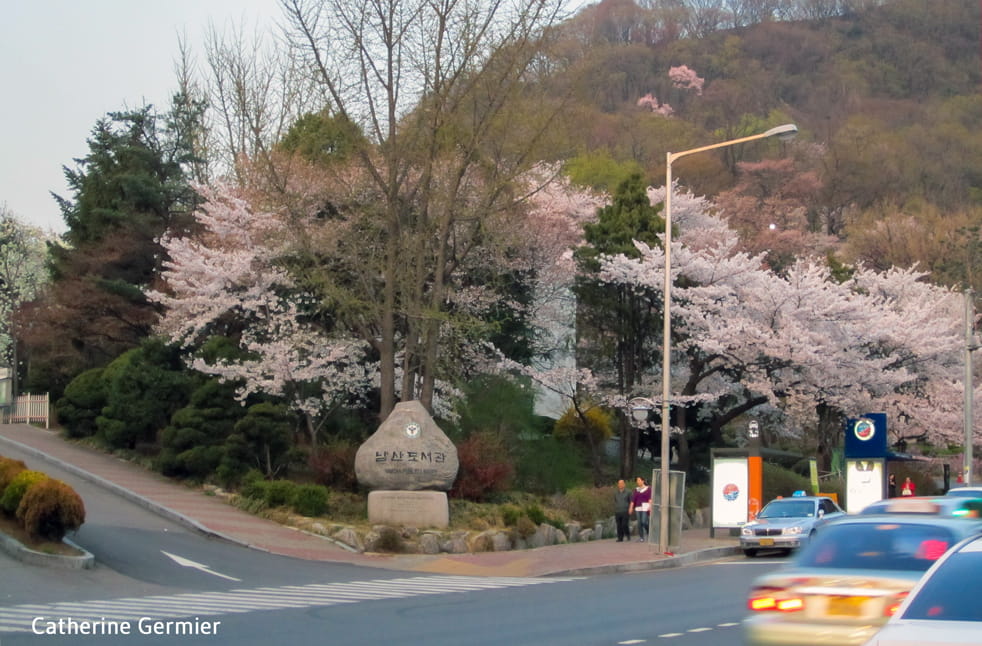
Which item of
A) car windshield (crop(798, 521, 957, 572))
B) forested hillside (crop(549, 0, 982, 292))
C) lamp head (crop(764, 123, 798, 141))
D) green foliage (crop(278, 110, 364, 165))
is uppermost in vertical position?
forested hillside (crop(549, 0, 982, 292))

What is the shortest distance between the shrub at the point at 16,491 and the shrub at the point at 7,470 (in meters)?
0.46

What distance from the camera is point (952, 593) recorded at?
6281 mm

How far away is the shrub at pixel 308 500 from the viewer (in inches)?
993

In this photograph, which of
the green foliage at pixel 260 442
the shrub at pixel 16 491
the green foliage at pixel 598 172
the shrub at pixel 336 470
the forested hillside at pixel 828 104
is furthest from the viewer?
the forested hillside at pixel 828 104

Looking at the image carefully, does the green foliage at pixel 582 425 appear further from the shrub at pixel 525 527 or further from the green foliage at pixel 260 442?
the shrub at pixel 525 527

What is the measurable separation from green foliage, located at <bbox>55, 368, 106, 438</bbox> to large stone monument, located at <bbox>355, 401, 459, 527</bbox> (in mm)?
12605

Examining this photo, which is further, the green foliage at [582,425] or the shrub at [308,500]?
the green foliage at [582,425]

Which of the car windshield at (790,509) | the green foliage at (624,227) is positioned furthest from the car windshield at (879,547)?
the green foliage at (624,227)

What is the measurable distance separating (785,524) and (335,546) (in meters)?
10.3

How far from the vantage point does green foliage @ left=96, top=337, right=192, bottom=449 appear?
30.8 m

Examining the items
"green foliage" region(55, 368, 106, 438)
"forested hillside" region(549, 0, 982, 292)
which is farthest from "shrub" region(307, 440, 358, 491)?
"green foliage" region(55, 368, 106, 438)

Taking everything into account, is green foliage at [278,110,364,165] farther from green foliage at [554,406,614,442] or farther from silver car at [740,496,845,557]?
silver car at [740,496,845,557]

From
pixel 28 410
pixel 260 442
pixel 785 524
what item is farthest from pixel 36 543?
pixel 28 410

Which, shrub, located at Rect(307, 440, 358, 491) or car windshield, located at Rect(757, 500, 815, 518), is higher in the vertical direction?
shrub, located at Rect(307, 440, 358, 491)
